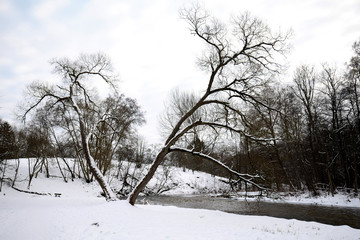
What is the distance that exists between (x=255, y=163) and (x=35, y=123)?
22.8 metres

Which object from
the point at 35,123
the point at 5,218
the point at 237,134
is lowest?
the point at 5,218

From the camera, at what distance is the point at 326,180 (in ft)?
71.6

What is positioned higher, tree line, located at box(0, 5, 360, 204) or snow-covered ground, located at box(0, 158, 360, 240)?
tree line, located at box(0, 5, 360, 204)

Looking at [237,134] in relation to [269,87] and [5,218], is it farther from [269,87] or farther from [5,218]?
[5,218]

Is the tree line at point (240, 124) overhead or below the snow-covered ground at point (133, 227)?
overhead

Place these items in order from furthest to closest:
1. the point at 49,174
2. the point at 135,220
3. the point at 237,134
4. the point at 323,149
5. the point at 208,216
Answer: the point at 49,174, the point at 323,149, the point at 237,134, the point at 208,216, the point at 135,220

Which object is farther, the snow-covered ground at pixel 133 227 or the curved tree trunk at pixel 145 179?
the curved tree trunk at pixel 145 179

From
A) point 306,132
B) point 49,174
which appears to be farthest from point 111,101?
point 306,132

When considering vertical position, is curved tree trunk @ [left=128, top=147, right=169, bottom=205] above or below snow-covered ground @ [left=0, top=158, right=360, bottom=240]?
above

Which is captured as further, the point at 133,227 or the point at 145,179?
the point at 145,179

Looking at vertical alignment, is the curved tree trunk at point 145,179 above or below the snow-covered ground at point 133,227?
above

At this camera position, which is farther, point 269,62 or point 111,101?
point 111,101

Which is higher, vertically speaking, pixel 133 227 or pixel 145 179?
pixel 145 179

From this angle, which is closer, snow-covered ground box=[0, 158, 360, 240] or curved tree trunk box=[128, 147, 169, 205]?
snow-covered ground box=[0, 158, 360, 240]
